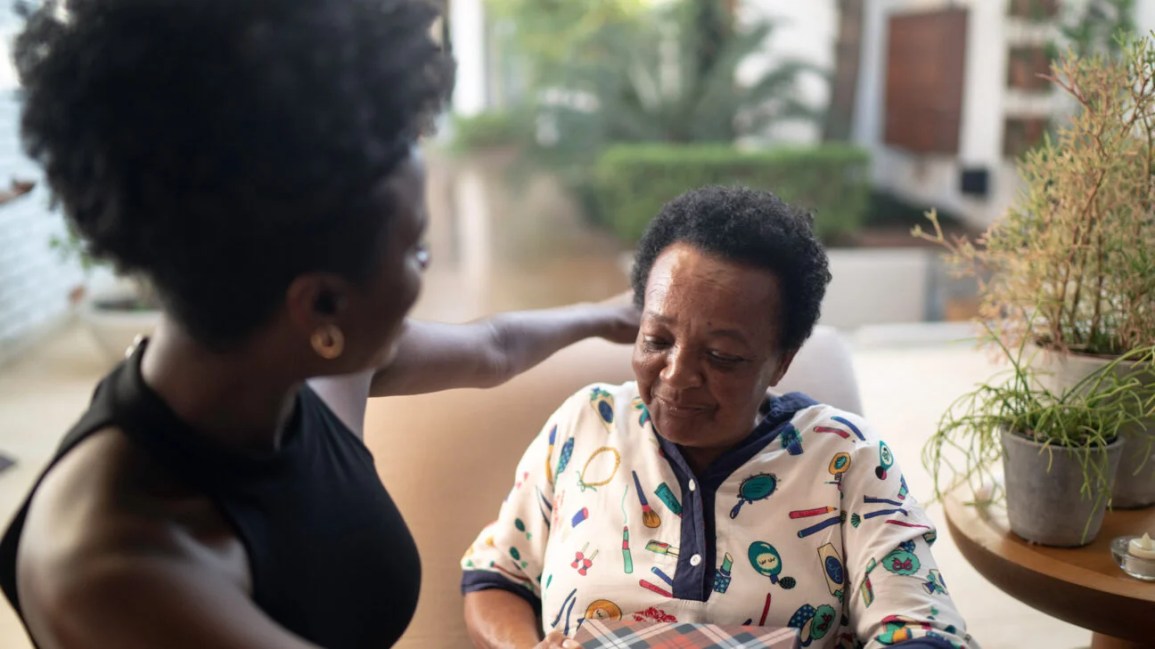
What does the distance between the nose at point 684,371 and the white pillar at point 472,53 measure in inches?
307

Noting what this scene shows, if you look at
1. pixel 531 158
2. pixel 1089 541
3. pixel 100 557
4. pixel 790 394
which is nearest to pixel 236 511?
pixel 100 557

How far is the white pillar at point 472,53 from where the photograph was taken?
8.84 metres

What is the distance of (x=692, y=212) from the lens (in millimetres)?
1305

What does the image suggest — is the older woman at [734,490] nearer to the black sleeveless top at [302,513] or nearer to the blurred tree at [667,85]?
the black sleeveless top at [302,513]

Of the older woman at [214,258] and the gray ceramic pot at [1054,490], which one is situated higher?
the older woman at [214,258]

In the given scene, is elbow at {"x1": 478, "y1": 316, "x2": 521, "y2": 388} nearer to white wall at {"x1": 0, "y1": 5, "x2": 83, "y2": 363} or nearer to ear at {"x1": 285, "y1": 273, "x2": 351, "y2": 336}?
ear at {"x1": 285, "y1": 273, "x2": 351, "y2": 336}

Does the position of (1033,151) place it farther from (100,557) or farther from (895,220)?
(895,220)

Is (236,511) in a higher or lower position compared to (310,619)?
higher

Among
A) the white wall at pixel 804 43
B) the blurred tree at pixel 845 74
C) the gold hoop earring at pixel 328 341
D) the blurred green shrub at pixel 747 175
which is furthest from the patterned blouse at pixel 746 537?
the white wall at pixel 804 43

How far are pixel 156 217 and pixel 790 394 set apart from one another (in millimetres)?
969

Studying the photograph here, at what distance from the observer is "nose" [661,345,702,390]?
1247 millimetres

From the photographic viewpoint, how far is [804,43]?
27.2 ft

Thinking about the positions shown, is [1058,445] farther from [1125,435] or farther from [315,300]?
[315,300]

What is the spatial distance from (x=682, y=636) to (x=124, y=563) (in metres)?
0.66
